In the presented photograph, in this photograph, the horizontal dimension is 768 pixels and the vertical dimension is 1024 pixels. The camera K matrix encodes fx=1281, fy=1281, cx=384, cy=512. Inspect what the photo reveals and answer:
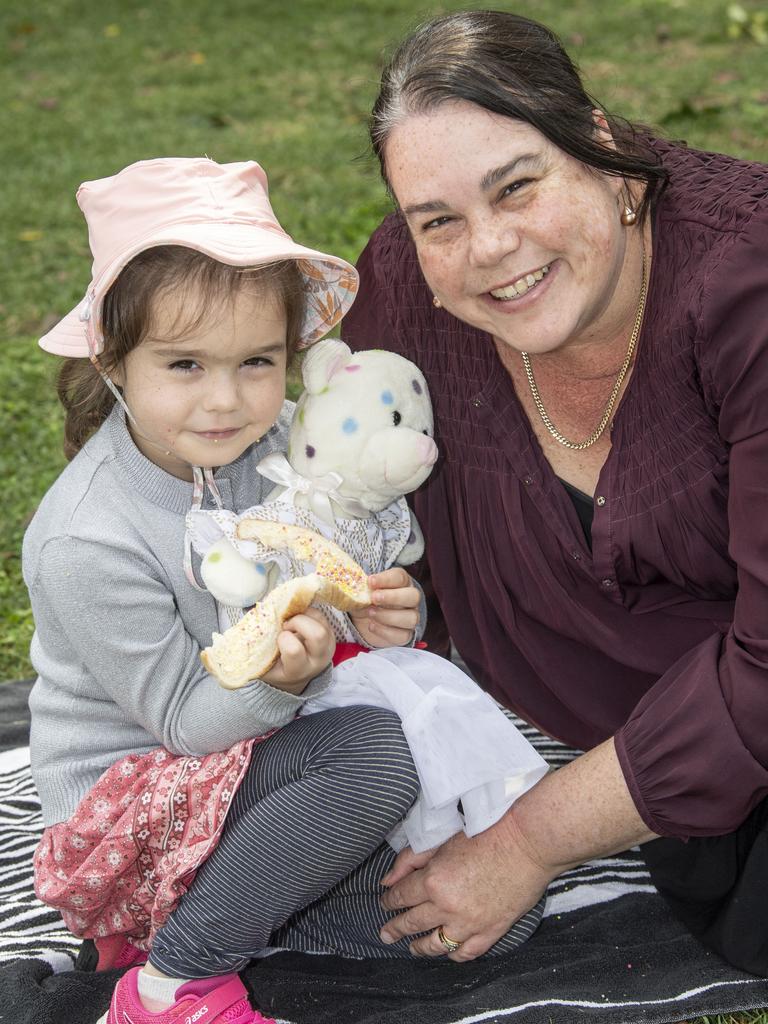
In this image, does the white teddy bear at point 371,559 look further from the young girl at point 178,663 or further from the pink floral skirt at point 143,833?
the pink floral skirt at point 143,833

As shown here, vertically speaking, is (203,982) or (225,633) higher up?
(225,633)

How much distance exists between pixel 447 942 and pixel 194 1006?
504 millimetres

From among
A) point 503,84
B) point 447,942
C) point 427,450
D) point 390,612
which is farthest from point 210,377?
point 447,942

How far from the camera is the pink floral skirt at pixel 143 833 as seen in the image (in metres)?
2.31

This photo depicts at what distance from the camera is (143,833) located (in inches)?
91.6

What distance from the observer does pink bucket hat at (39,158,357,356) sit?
223cm

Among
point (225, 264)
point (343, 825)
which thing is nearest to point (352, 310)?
point (225, 264)

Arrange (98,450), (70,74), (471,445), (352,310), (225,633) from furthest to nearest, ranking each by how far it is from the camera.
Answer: (70,74) < (352,310) < (471,445) < (98,450) < (225,633)

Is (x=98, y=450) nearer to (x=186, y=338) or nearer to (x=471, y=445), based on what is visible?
(x=186, y=338)

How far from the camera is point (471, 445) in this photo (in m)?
2.66

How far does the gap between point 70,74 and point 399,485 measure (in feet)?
26.9

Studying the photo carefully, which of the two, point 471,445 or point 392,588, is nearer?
point 392,588

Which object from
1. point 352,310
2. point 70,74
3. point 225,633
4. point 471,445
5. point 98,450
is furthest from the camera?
point 70,74

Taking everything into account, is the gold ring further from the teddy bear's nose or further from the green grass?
the green grass
